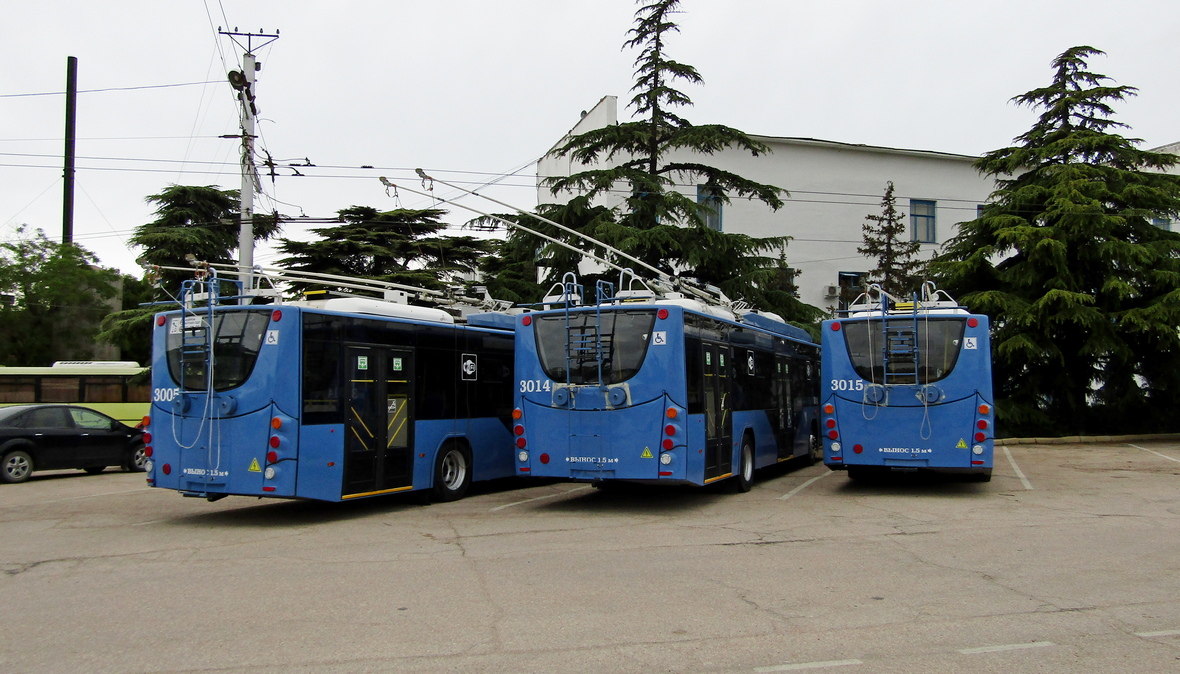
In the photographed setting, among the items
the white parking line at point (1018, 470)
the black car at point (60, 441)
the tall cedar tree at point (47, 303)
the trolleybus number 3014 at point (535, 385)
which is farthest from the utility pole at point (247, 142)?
the tall cedar tree at point (47, 303)

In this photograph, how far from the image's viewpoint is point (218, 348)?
39.3 feet

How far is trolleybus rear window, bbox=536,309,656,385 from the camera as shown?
42.0ft

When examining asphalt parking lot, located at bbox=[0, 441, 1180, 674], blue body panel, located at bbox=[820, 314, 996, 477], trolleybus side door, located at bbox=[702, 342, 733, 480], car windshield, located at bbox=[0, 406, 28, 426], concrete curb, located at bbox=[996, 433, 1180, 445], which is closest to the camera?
asphalt parking lot, located at bbox=[0, 441, 1180, 674]

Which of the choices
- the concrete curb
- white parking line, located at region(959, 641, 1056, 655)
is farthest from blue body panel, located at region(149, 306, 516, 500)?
the concrete curb

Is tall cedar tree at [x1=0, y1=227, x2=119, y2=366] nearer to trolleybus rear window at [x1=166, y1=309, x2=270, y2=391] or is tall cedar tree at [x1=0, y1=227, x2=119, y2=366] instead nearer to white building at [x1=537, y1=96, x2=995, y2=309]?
white building at [x1=537, y1=96, x2=995, y2=309]

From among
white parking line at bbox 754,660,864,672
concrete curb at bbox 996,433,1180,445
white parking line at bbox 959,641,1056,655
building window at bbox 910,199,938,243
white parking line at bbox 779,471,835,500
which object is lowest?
white parking line at bbox 779,471,835,500

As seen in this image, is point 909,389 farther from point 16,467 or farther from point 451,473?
point 16,467

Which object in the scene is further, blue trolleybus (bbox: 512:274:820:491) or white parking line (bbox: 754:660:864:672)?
blue trolleybus (bbox: 512:274:820:491)

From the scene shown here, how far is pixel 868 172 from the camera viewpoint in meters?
36.5

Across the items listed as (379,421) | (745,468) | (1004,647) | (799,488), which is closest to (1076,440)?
(799,488)

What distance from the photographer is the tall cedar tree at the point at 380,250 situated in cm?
3173

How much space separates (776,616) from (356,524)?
6758 millimetres

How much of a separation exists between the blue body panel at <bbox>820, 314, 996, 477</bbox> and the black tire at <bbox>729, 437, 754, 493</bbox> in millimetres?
1326

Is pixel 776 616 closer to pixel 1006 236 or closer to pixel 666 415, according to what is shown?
pixel 666 415
